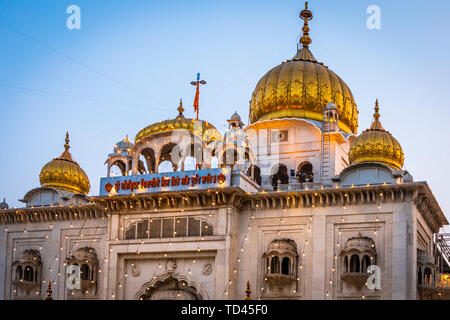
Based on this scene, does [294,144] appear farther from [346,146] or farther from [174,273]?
[174,273]

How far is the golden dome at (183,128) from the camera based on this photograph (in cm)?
3731

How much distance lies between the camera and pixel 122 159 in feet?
124

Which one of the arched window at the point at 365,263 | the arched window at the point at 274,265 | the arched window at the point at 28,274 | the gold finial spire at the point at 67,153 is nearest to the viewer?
the arched window at the point at 365,263

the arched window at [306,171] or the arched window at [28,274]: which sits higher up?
the arched window at [306,171]

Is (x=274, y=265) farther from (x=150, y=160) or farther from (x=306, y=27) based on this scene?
(x=306, y=27)

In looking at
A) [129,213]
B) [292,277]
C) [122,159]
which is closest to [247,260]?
[292,277]

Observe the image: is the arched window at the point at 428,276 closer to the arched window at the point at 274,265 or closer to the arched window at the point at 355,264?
the arched window at the point at 355,264

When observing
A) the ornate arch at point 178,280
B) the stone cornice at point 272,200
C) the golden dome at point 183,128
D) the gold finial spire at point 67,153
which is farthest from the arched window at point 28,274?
the golden dome at point 183,128

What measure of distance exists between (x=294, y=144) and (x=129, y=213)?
8.53 m

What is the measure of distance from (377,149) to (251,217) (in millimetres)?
5830

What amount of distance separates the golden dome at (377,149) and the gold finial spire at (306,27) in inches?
357

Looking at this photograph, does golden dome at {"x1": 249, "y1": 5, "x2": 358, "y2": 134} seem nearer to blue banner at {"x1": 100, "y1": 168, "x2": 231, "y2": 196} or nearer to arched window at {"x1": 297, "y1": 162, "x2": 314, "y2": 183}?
arched window at {"x1": 297, "y1": 162, "x2": 314, "y2": 183}
